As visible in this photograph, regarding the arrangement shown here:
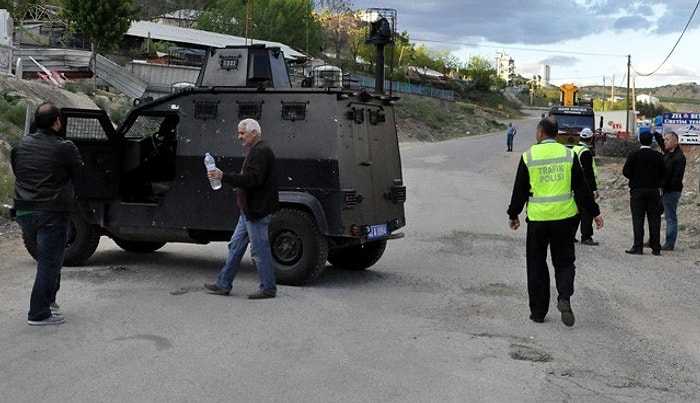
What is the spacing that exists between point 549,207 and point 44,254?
14.9 ft

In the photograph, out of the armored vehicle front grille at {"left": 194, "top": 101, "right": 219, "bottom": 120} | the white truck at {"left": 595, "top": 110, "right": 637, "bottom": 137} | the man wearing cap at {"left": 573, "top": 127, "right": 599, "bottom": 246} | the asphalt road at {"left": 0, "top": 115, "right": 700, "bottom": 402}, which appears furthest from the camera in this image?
the white truck at {"left": 595, "top": 110, "right": 637, "bottom": 137}

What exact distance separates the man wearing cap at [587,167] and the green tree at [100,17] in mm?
30354

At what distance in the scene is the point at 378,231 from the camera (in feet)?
31.4

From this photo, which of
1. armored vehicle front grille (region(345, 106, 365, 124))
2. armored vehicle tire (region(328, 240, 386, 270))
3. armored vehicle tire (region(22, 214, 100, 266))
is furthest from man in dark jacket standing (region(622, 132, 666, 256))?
armored vehicle tire (region(22, 214, 100, 266))

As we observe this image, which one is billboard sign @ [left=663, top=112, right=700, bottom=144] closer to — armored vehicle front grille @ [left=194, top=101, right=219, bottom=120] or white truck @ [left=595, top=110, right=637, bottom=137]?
armored vehicle front grille @ [left=194, top=101, right=219, bottom=120]

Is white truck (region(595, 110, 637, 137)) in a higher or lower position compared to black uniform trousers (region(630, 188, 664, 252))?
higher

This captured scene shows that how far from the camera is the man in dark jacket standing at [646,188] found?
12.7 metres

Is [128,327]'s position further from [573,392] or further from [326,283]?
[573,392]

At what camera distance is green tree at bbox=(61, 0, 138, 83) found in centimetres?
3834

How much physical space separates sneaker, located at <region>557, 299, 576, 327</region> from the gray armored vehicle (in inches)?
98.6

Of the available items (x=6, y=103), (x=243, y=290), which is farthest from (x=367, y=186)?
(x=6, y=103)

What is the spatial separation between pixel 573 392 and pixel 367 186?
14.4ft

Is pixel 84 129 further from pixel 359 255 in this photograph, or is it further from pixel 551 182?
pixel 551 182

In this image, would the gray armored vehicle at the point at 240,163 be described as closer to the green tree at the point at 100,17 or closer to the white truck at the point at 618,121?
the green tree at the point at 100,17
